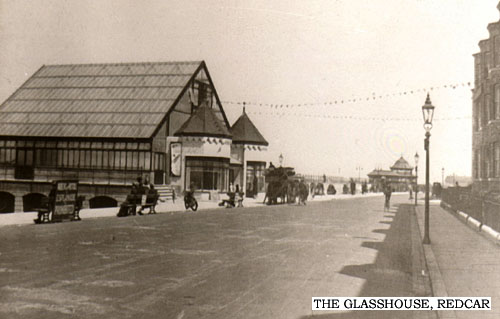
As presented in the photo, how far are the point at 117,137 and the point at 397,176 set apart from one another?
258 ft

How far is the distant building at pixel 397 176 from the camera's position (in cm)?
9597

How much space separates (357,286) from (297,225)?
1096 cm

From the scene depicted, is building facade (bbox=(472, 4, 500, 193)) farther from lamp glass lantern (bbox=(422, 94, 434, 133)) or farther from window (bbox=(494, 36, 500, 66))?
lamp glass lantern (bbox=(422, 94, 434, 133))

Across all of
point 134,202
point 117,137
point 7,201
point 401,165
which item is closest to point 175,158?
point 117,137

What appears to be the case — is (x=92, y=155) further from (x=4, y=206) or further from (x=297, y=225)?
(x=297, y=225)

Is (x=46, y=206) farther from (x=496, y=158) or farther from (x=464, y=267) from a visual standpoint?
(x=496, y=158)

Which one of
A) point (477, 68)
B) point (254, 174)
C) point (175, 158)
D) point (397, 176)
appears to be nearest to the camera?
point (477, 68)

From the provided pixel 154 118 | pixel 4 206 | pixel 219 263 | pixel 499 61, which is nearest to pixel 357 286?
pixel 219 263

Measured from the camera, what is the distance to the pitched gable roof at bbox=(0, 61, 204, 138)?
135 feet

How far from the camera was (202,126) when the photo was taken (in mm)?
40719

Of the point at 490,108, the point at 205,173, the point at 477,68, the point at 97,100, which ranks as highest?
the point at 477,68

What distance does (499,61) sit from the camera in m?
27.0

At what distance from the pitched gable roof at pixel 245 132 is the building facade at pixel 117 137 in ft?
14.1

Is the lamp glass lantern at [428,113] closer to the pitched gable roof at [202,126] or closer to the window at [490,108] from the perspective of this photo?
the window at [490,108]
